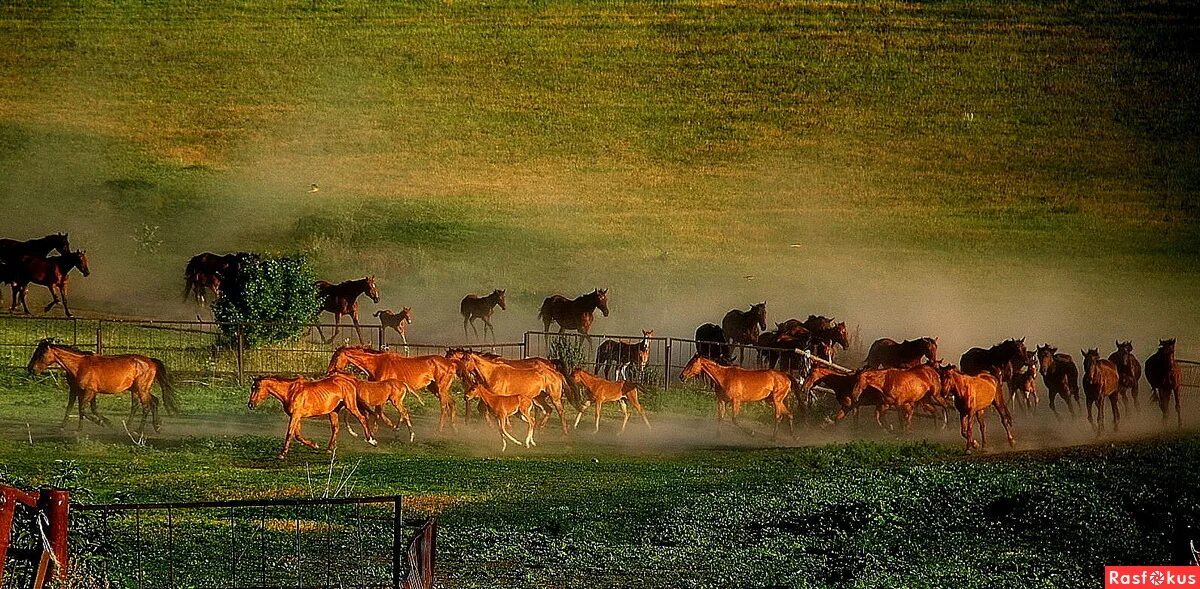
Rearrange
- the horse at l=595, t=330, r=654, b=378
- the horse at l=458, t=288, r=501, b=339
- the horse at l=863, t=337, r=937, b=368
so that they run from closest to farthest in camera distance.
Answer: the horse at l=863, t=337, r=937, b=368 → the horse at l=595, t=330, r=654, b=378 → the horse at l=458, t=288, r=501, b=339

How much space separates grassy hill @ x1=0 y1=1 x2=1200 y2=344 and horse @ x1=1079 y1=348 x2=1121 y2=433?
1393 millimetres

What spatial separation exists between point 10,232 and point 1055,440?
28.4ft

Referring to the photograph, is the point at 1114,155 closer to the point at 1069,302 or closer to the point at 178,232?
the point at 1069,302

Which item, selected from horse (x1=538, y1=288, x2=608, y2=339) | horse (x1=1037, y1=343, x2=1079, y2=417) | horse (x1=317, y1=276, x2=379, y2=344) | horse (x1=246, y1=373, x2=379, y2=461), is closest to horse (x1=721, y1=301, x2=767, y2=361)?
horse (x1=538, y1=288, x2=608, y2=339)

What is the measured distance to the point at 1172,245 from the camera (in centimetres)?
1616

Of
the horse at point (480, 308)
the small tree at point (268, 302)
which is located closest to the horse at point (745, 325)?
the horse at point (480, 308)

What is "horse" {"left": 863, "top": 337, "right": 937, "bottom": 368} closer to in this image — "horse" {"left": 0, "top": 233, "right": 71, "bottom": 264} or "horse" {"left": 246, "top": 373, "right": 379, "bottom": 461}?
"horse" {"left": 246, "top": 373, "right": 379, "bottom": 461}

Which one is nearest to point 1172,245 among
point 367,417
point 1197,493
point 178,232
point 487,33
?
point 1197,493

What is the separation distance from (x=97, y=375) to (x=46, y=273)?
91.5 inches

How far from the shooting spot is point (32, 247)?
618 inches

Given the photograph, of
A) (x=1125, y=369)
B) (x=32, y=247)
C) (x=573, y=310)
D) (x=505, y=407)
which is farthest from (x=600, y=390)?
(x=32, y=247)

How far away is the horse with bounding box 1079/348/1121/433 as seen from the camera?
1460 centimetres

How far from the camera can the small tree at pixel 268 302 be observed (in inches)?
591

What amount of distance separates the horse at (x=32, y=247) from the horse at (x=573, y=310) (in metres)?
4.00
